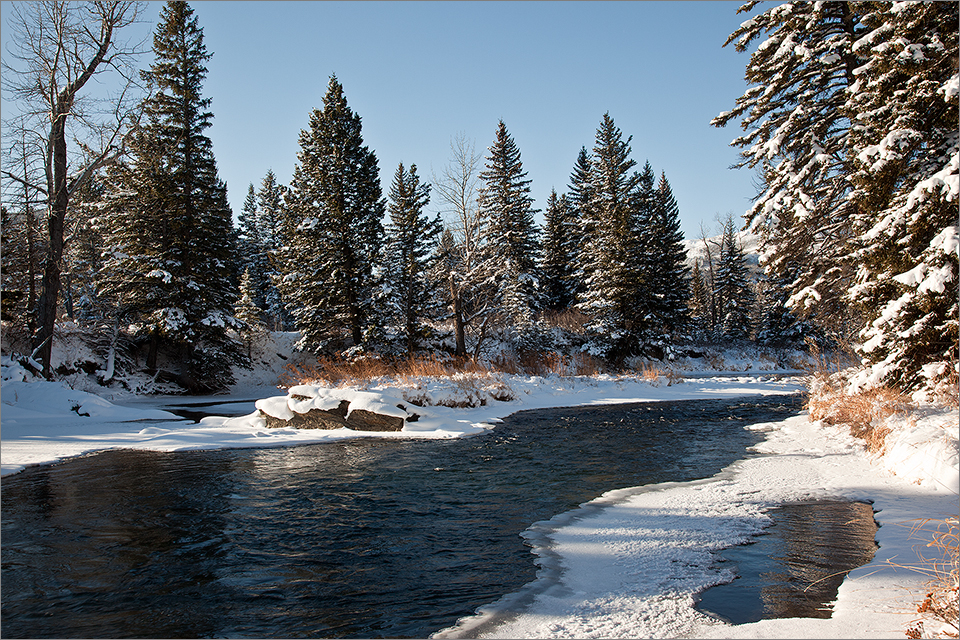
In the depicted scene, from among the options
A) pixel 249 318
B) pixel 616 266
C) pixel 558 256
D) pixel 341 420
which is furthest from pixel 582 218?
pixel 341 420

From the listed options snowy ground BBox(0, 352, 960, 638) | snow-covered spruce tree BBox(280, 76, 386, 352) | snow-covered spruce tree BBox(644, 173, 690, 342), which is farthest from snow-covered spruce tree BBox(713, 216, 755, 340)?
snowy ground BBox(0, 352, 960, 638)

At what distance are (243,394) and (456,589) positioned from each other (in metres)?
23.0

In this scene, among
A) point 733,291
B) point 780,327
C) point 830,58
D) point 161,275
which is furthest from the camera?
point 733,291

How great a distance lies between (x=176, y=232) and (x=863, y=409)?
24.4 metres

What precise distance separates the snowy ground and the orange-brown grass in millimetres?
260

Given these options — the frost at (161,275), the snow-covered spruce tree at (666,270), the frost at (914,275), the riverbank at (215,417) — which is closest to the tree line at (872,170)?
the frost at (914,275)

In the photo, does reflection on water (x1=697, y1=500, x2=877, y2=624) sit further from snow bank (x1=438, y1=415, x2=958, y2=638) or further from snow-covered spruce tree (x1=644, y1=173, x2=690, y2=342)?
snow-covered spruce tree (x1=644, y1=173, x2=690, y2=342)

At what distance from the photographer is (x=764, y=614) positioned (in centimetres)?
319

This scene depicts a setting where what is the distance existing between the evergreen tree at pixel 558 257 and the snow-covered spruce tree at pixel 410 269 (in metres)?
13.2

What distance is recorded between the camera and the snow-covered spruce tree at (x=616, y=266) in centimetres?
2947

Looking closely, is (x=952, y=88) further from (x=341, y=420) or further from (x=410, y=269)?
(x=410, y=269)

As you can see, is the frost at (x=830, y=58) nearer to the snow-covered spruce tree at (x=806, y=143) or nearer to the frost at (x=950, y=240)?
the snow-covered spruce tree at (x=806, y=143)

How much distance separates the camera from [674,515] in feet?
17.4

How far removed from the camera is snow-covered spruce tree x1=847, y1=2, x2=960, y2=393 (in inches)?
268
